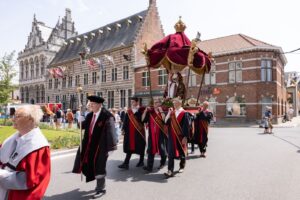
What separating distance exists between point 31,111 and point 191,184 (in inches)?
144

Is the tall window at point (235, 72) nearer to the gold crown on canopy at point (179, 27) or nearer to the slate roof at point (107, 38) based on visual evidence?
the slate roof at point (107, 38)

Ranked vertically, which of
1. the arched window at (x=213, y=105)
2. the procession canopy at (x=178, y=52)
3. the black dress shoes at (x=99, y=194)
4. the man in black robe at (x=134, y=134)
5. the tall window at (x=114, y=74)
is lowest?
the black dress shoes at (x=99, y=194)

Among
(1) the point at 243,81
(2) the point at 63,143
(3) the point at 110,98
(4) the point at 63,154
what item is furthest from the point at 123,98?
(4) the point at 63,154

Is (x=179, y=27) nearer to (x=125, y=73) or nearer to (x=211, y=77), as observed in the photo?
(x=211, y=77)

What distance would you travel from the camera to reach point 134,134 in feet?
23.2

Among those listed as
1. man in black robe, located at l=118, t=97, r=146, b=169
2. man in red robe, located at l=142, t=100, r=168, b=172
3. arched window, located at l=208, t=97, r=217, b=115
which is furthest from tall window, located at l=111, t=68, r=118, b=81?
man in red robe, located at l=142, t=100, r=168, b=172

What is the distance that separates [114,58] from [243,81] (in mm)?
15957

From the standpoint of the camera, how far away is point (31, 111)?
2.67 m

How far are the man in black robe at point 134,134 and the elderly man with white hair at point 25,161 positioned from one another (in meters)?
4.34

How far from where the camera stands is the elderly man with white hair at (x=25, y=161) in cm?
248

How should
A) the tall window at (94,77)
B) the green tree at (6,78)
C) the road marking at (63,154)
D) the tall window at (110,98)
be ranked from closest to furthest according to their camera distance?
1. the road marking at (63,154)
2. the green tree at (6,78)
3. the tall window at (110,98)
4. the tall window at (94,77)

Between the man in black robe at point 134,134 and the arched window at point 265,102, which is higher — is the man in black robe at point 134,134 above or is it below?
below

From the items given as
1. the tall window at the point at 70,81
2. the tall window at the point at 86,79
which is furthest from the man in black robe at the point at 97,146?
the tall window at the point at 70,81

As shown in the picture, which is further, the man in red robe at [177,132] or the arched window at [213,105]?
the arched window at [213,105]
